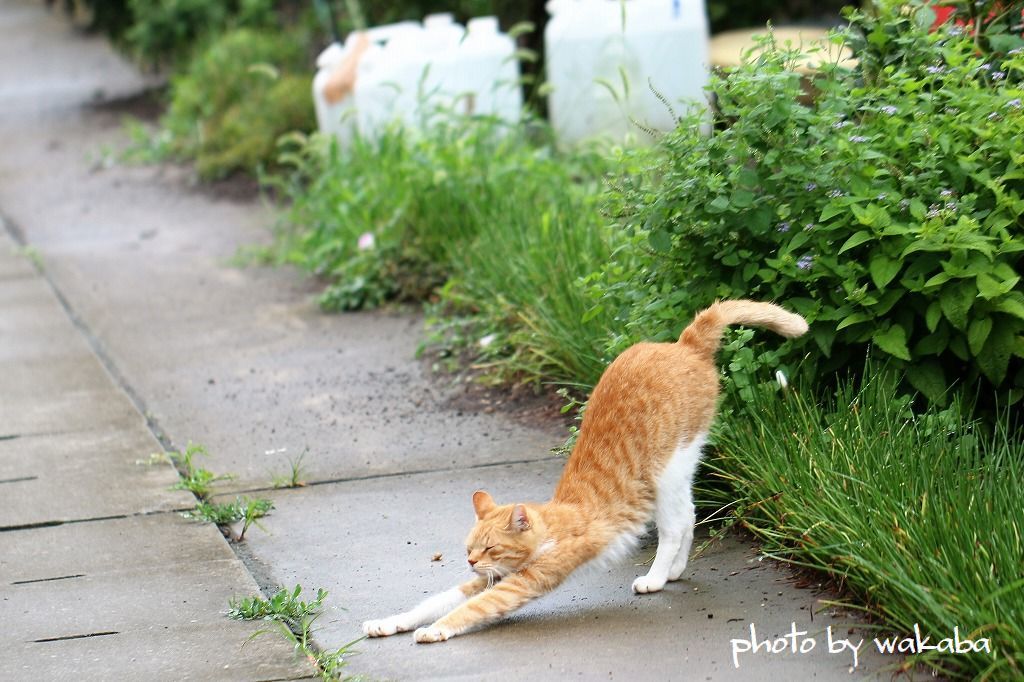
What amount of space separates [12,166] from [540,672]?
35.2 feet

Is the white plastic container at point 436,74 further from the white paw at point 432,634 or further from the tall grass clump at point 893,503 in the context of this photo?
the white paw at point 432,634

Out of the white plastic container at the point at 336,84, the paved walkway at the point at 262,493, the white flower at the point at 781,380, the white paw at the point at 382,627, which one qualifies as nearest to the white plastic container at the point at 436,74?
the white plastic container at the point at 336,84

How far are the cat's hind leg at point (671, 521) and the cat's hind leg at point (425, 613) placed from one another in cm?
57

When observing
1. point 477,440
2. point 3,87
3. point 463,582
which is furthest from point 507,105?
point 3,87

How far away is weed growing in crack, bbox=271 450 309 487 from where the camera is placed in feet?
17.3

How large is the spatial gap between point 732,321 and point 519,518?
102 cm

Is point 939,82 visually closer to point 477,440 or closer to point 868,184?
point 868,184

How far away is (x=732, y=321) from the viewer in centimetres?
423

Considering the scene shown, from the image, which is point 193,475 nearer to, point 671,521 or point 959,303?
point 671,521

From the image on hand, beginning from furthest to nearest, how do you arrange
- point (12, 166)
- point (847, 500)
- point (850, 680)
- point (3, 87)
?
point (3, 87) < point (12, 166) < point (847, 500) < point (850, 680)

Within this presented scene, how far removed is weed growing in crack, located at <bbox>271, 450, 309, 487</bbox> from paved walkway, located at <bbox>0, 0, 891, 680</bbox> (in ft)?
0.17

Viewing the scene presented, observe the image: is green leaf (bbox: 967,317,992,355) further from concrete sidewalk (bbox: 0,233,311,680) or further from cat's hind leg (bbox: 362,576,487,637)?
concrete sidewalk (bbox: 0,233,311,680)

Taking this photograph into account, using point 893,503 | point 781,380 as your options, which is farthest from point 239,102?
point 893,503

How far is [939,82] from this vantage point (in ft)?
16.7
